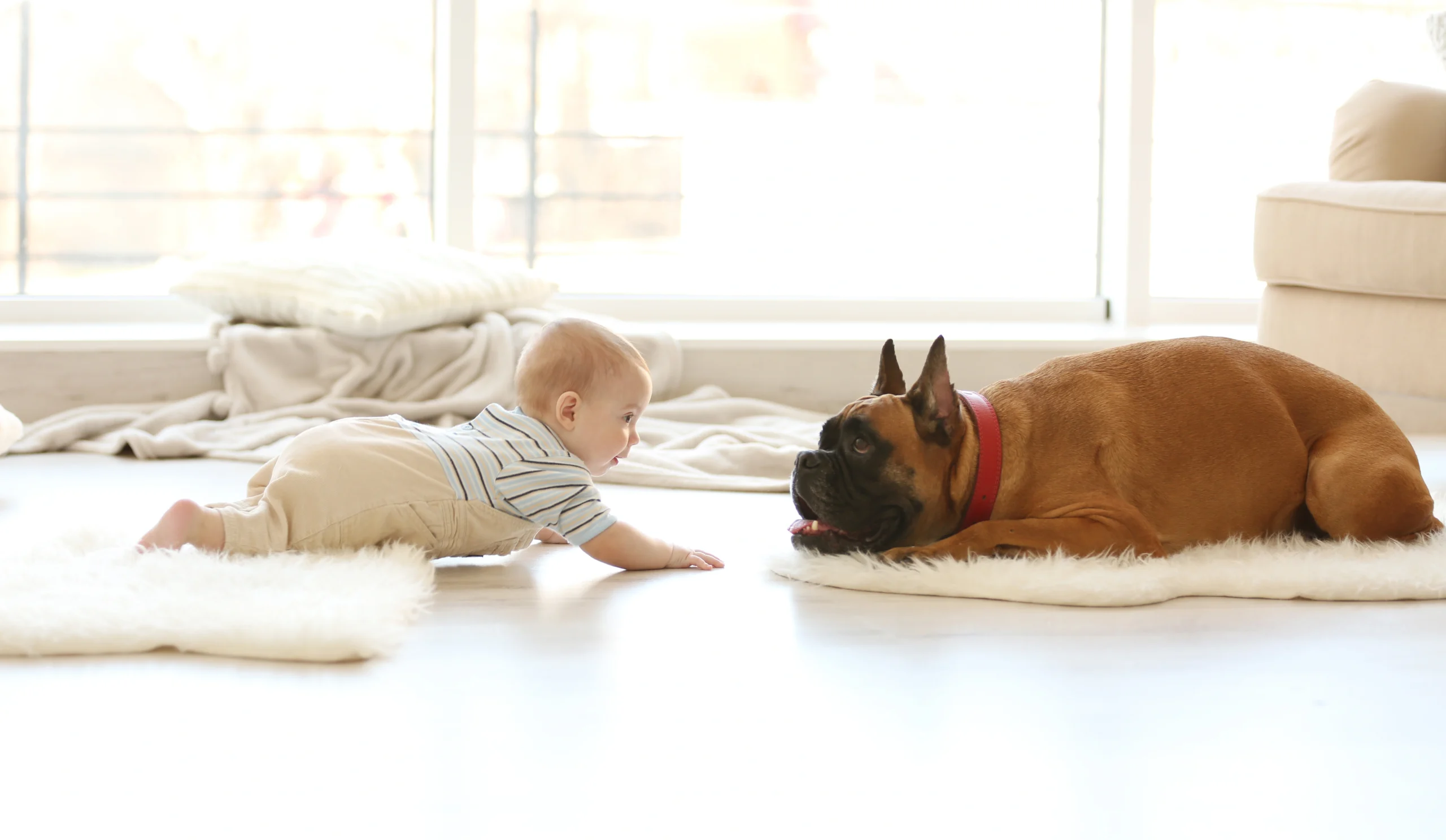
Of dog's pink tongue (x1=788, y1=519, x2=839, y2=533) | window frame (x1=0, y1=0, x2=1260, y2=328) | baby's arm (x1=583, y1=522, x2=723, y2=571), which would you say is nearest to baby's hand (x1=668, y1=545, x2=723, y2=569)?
baby's arm (x1=583, y1=522, x2=723, y2=571)

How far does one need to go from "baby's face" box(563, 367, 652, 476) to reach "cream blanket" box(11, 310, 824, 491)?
100 centimetres

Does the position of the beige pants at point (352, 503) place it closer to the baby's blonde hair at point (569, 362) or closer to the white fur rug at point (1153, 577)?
the baby's blonde hair at point (569, 362)

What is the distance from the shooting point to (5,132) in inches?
153

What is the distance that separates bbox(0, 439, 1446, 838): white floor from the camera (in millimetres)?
959

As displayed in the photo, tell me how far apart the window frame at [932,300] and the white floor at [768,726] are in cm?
244

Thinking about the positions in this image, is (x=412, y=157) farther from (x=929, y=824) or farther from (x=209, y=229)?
(x=929, y=824)

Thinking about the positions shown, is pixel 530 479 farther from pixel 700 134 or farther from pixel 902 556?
pixel 700 134

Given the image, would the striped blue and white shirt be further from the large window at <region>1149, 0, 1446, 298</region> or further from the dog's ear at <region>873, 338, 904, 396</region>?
the large window at <region>1149, 0, 1446, 298</region>

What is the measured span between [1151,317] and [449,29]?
2.35m

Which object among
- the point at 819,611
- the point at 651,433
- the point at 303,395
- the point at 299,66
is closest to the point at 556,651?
the point at 819,611

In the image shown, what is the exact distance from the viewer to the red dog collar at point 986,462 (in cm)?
171

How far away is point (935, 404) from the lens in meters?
1.67

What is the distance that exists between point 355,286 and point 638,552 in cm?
162

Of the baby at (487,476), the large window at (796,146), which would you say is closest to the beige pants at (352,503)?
the baby at (487,476)
